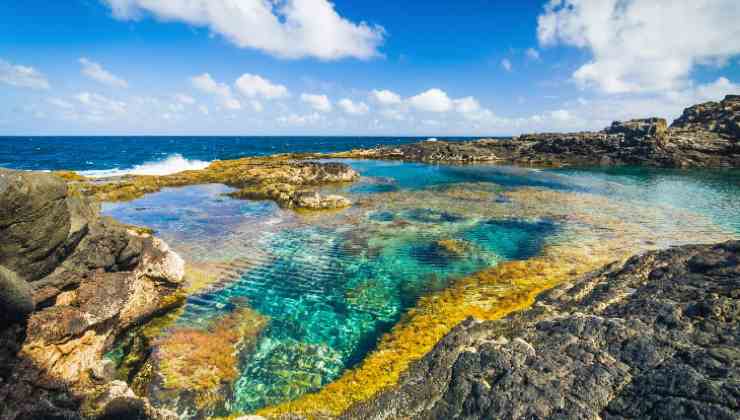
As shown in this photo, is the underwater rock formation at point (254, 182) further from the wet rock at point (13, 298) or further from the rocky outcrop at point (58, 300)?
the wet rock at point (13, 298)

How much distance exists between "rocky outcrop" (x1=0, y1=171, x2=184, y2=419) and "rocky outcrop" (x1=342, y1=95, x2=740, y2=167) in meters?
98.0

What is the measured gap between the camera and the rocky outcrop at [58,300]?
27.5 ft

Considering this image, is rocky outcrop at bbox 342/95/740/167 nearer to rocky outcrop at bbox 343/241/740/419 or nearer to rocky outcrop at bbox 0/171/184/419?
rocky outcrop at bbox 343/241/740/419

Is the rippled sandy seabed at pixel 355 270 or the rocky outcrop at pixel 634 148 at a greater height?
the rocky outcrop at pixel 634 148

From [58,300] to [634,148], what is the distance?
120 meters

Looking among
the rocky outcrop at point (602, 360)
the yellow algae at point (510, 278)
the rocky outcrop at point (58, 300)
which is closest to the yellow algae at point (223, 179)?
the yellow algae at point (510, 278)

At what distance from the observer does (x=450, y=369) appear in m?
10.6

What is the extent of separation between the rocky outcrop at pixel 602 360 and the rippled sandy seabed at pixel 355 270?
1.86 metres

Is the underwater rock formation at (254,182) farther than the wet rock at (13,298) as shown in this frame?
Yes

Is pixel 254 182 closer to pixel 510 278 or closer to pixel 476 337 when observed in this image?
pixel 510 278

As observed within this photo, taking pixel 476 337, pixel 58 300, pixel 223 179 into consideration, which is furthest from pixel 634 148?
pixel 58 300

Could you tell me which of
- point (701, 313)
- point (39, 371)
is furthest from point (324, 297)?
point (701, 313)

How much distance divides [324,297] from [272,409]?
25.5 ft

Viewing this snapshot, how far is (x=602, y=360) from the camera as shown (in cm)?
938
